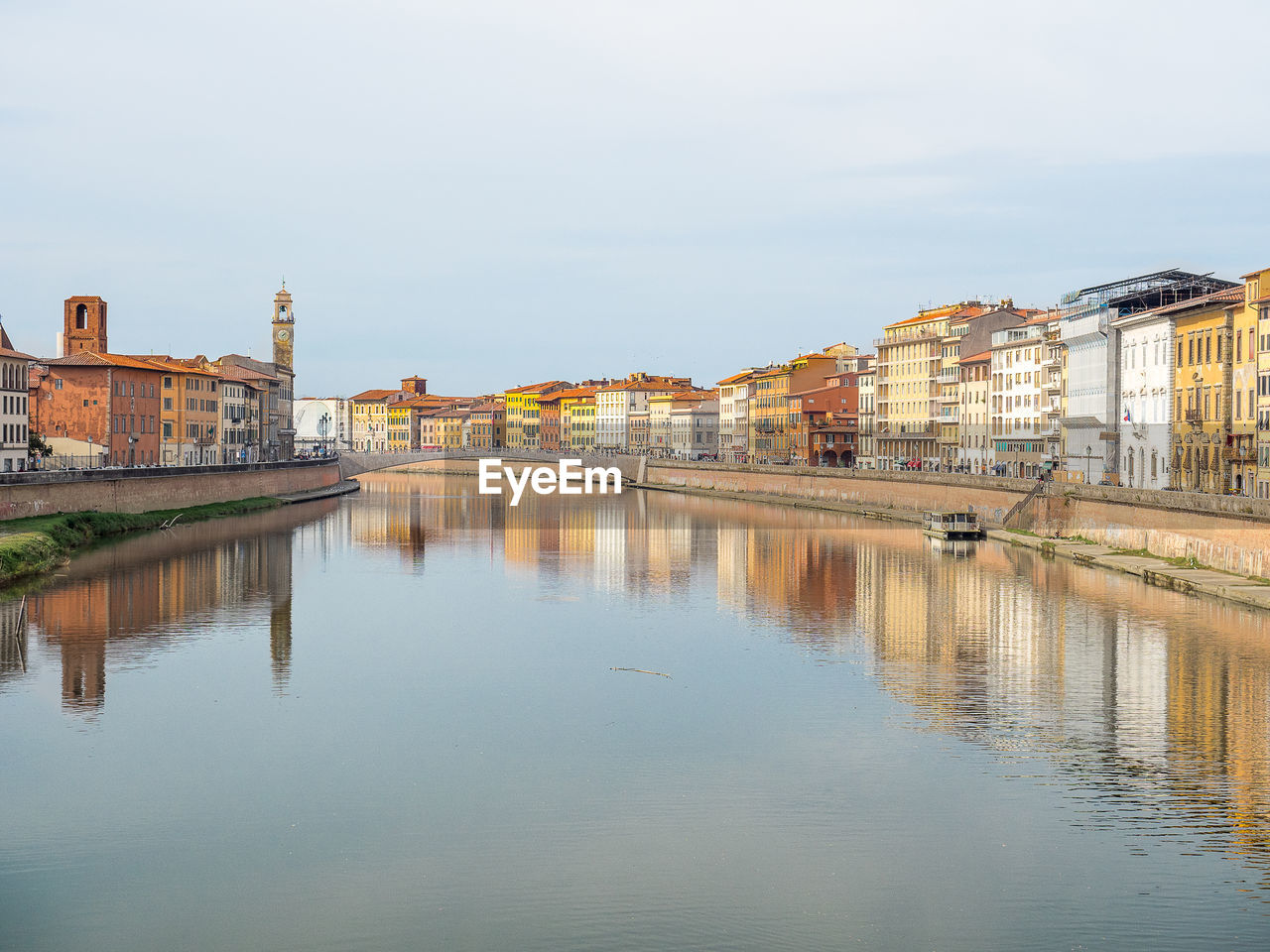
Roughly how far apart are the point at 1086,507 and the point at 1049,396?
30.1 meters

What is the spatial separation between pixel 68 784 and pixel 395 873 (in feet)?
20.7

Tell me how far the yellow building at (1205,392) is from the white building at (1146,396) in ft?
3.20

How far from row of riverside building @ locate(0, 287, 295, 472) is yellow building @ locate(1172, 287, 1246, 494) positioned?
53782 mm

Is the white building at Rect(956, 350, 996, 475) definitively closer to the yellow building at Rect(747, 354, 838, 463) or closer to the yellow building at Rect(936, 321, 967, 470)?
the yellow building at Rect(936, 321, 967, 470)

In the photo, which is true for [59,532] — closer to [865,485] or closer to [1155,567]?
[1155,567]

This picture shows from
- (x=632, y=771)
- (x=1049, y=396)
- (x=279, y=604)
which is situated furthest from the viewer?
(x=1049, y=396)

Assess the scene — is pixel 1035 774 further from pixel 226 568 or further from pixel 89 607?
pixel 226 568

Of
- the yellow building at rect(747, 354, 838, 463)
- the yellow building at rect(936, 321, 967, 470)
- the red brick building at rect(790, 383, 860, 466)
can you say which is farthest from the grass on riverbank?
the yellow building at rect(747, 354, 838, 463)

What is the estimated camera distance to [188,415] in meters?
105

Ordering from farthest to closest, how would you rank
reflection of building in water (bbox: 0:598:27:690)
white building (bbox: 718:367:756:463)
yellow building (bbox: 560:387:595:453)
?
yellow building (bbox: 560:387:595:453)
white building (bbox: 718:367:756:463)
reflection of building in water (bbox: 0:598:27:690)

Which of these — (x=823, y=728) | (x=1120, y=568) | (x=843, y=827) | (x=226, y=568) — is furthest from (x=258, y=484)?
(x=843, y=827)

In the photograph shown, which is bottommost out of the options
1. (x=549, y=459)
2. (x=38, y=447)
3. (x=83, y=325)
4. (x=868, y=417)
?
(x=549, y=459)

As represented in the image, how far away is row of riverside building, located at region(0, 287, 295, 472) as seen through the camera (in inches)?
2995

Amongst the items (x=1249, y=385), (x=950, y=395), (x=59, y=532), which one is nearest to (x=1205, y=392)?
(x=1249, y=385)
